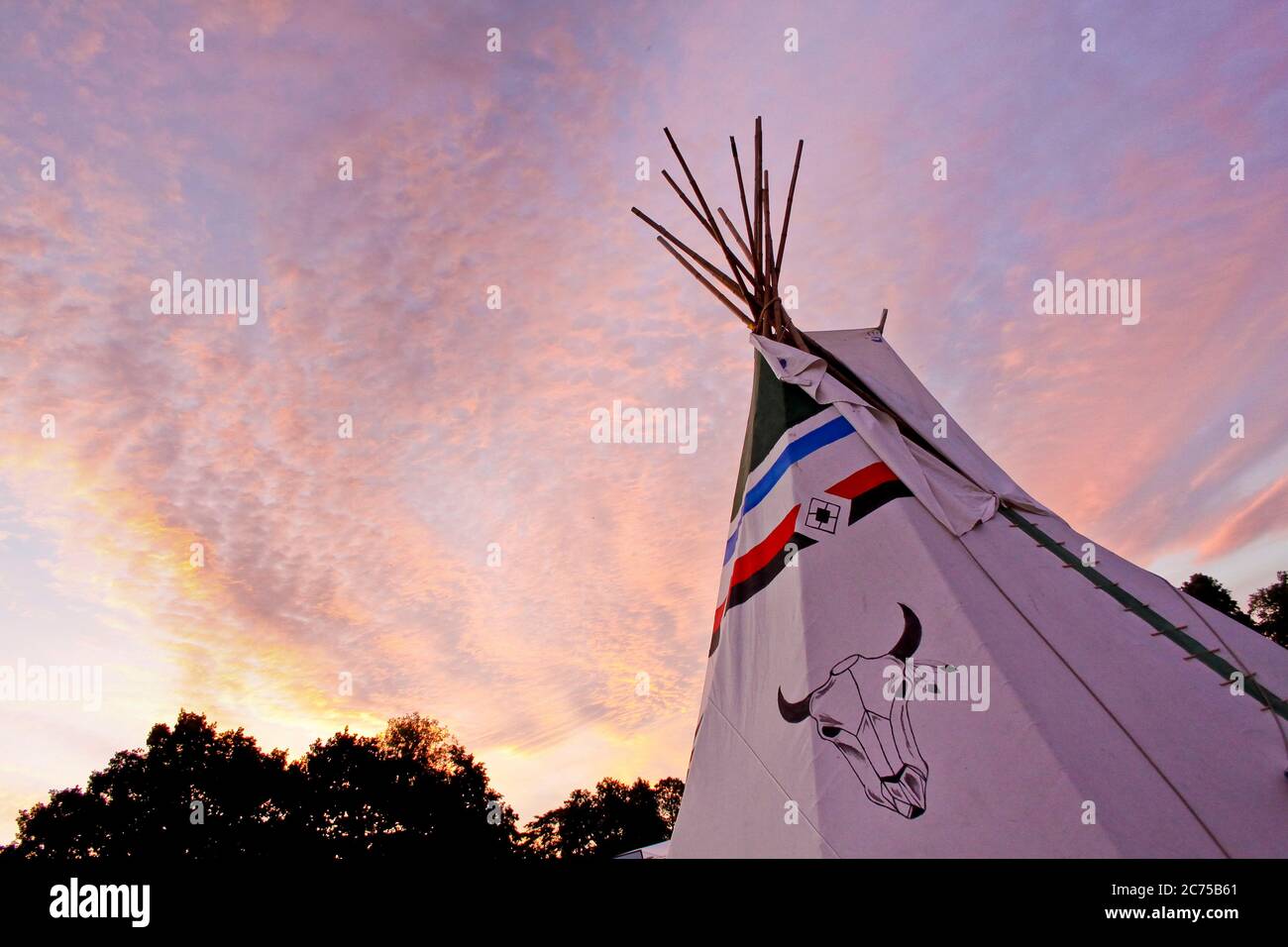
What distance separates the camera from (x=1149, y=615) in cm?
568

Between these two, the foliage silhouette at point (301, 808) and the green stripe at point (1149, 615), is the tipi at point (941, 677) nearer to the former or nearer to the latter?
the green stripe at point (1149, 615)

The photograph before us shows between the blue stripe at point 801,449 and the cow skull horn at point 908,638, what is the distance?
200cm

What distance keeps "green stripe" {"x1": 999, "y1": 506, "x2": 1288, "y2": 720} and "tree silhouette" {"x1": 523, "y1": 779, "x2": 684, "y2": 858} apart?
128 ft

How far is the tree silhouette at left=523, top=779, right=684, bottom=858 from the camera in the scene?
135ft

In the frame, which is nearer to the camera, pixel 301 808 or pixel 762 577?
pixel 762 577

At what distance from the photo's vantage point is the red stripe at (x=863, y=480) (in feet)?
21.9

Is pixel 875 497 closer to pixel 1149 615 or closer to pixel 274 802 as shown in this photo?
pixel 1149 615

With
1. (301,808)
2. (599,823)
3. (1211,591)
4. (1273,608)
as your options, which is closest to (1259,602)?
(1273,608)

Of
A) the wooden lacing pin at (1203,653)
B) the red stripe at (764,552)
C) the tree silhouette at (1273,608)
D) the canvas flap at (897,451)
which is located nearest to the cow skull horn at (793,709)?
the red stripe at (764,552)

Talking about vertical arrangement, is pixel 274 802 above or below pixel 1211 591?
below

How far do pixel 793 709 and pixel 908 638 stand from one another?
1.11 meters

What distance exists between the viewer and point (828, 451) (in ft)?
23.1

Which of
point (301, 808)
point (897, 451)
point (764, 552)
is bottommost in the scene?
point (301, 808)

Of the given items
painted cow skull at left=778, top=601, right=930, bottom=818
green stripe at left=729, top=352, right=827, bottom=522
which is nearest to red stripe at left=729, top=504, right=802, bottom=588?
green stripe at left=729, top=352, right=827, bottom=522
